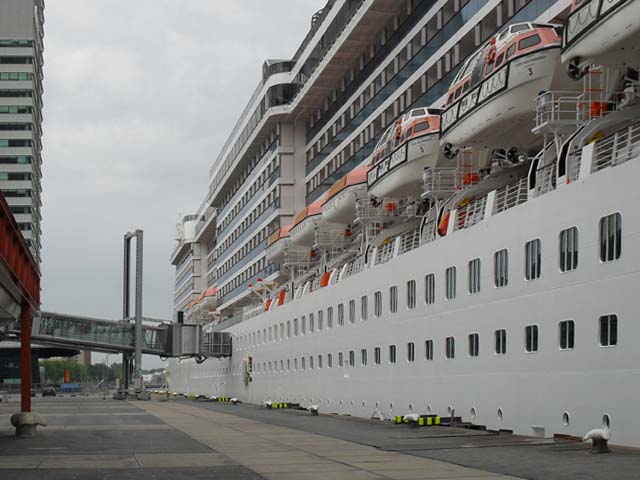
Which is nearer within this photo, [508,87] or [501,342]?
[501,342]

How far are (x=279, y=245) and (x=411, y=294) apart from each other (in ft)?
86.8

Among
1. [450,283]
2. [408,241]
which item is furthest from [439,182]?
[450,283]

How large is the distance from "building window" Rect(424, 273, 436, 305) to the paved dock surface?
384 centimetres

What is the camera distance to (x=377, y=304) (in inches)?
1437

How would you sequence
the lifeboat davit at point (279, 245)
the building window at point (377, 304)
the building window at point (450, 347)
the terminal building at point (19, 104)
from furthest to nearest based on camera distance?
the terminal building at point (19, 104)
the lifeboat davit at point (279, 245)
the building window at point (377, 304)
the building window at point (450, 347)

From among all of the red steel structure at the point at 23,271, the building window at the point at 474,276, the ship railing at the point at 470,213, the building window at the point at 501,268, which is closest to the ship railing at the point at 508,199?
the ship railing at the point at 470,213

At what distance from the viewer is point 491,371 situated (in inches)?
1014

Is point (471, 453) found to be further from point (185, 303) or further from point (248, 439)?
point (185, 303)

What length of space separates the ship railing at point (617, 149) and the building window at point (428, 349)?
32.3ft

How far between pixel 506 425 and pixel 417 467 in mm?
7221

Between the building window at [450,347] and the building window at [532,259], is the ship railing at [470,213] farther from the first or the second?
the building window at [532,259]

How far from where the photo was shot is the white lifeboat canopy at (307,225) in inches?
1959

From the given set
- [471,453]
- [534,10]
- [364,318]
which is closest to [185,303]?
[364,318]

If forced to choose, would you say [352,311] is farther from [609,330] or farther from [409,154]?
[609,330]
